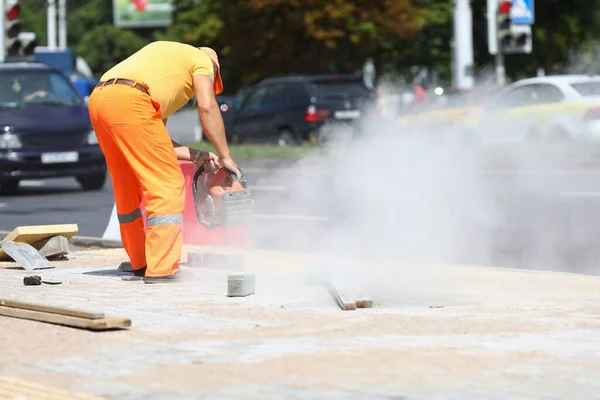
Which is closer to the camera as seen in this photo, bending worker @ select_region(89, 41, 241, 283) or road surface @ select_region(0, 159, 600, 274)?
bending worker @ select_region(89, 41, 241, 283)

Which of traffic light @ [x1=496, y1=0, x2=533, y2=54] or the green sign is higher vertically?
traffic light @ [x1=496, y1=0, x2=533, y2=54]

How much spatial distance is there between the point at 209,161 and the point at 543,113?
15271mm

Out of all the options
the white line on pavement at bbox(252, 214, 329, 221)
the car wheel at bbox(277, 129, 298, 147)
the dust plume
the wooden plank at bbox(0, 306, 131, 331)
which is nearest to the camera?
the wooden plank at bbox(0, 306, 131, 331)

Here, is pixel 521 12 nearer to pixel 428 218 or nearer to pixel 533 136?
pixel 533 136

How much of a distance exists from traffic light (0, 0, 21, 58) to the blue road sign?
29.0ft

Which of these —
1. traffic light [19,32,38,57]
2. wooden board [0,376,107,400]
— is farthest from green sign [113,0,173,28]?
wooden board [0,376,107,400]

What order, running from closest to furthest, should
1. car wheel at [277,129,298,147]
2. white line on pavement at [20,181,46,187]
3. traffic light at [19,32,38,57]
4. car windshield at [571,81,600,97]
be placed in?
white line on pavement at [20,181,46,187]
car windshield at [571,81,600,97]
traffic light at [19,32,38,57]
car wheel at [277,129,298,147]

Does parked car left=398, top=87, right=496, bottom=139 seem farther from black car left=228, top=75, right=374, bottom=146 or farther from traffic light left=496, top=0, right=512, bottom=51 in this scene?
black car left=228, top=75, right=374, bottom=146

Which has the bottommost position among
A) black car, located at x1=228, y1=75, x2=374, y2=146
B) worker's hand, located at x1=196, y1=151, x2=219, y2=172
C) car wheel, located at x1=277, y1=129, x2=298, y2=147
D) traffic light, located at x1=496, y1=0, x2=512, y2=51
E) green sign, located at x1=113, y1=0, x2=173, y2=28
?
green sign, located at x1=113, y1=0, x2=173, y2=28

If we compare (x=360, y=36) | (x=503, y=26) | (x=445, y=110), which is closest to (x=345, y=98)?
(x=445, y=110)

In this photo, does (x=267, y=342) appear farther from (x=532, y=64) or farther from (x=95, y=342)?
(x=532, y=64)

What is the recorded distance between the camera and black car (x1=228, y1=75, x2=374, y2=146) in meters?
29.4

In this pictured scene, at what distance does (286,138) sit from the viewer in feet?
98.4

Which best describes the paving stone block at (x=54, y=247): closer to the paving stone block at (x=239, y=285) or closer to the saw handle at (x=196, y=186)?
the saw handle at (x=196, y=186)
